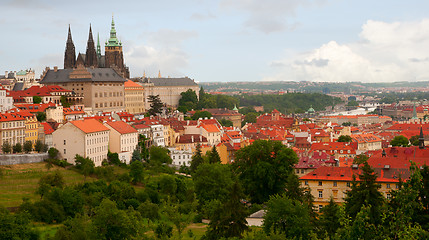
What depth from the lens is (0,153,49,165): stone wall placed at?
6931 centimetres

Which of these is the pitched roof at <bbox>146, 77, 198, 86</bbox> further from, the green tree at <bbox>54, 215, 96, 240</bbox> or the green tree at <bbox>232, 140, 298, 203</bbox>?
the green tree at <bbox>54, 215, 96, 240</bbox>

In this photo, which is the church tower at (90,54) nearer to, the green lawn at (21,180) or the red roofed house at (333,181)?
the green lawn at (21,180)

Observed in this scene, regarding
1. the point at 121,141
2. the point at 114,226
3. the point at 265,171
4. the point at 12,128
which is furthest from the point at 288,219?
the point at 121,141

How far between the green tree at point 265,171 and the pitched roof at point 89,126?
828 inches

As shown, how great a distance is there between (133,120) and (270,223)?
62.2 m

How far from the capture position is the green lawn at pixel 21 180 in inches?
2342

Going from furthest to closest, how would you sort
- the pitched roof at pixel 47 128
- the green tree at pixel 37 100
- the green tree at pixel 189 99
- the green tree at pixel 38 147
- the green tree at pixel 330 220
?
1. the green tree at pixel 189 99
2. the green tree at pixel 37 100
3. the pitched roof at pixel 47 128
4. the green tree at pixel 38 147
5. the green tree at pixel 330 220

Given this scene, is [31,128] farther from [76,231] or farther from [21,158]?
[76,231]

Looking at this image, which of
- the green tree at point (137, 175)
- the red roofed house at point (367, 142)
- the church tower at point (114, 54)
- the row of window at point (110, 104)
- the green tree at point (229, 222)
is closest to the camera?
the green tree at point (229, 222)

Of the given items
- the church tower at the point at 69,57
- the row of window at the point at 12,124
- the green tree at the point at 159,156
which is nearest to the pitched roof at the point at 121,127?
the green tree at the point at 159,156

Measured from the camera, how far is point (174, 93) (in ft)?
543

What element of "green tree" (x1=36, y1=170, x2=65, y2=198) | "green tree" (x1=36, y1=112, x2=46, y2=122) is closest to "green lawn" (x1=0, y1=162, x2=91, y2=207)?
"green tree" (x1=36, y1=170, x2=65, y2=198)

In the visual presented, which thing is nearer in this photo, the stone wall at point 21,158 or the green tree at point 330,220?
the green tree at point 330,220

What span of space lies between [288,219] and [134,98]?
91.0 meters
